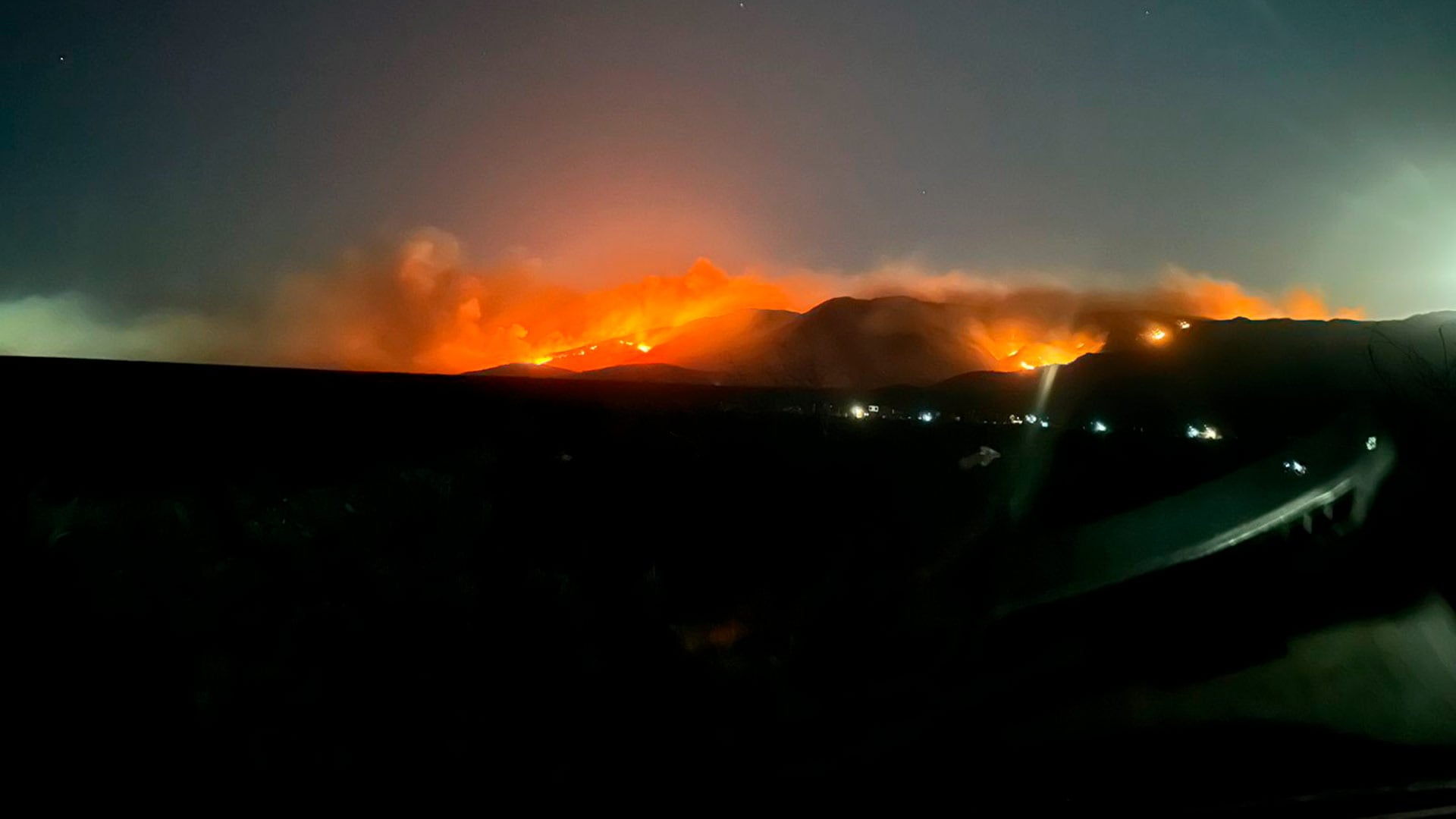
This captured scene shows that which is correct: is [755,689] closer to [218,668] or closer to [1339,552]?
[218,668]

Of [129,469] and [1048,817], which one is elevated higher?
[129,469]

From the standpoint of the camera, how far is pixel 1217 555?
9.03 m

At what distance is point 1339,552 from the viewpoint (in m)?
9.27

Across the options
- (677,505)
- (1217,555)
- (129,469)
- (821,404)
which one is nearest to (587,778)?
(677,505)

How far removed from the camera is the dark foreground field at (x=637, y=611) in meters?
5.07

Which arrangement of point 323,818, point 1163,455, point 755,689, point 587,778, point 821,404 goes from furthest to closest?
point 1163,455
point 821,404
point 755,689
point 587,778
point 323,818

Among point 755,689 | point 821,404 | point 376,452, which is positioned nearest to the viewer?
point 376,452

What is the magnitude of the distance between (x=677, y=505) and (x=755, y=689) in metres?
1.78

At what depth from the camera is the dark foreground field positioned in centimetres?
507

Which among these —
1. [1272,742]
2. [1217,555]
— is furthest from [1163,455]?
[1272,742]

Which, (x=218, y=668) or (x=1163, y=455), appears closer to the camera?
(x=218, y=668)

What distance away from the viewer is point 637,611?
6641 millimetres

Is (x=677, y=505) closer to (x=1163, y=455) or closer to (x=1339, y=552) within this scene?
(x=1163, y=455)

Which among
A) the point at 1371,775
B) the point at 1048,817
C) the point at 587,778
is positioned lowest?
the point at 1371,775
